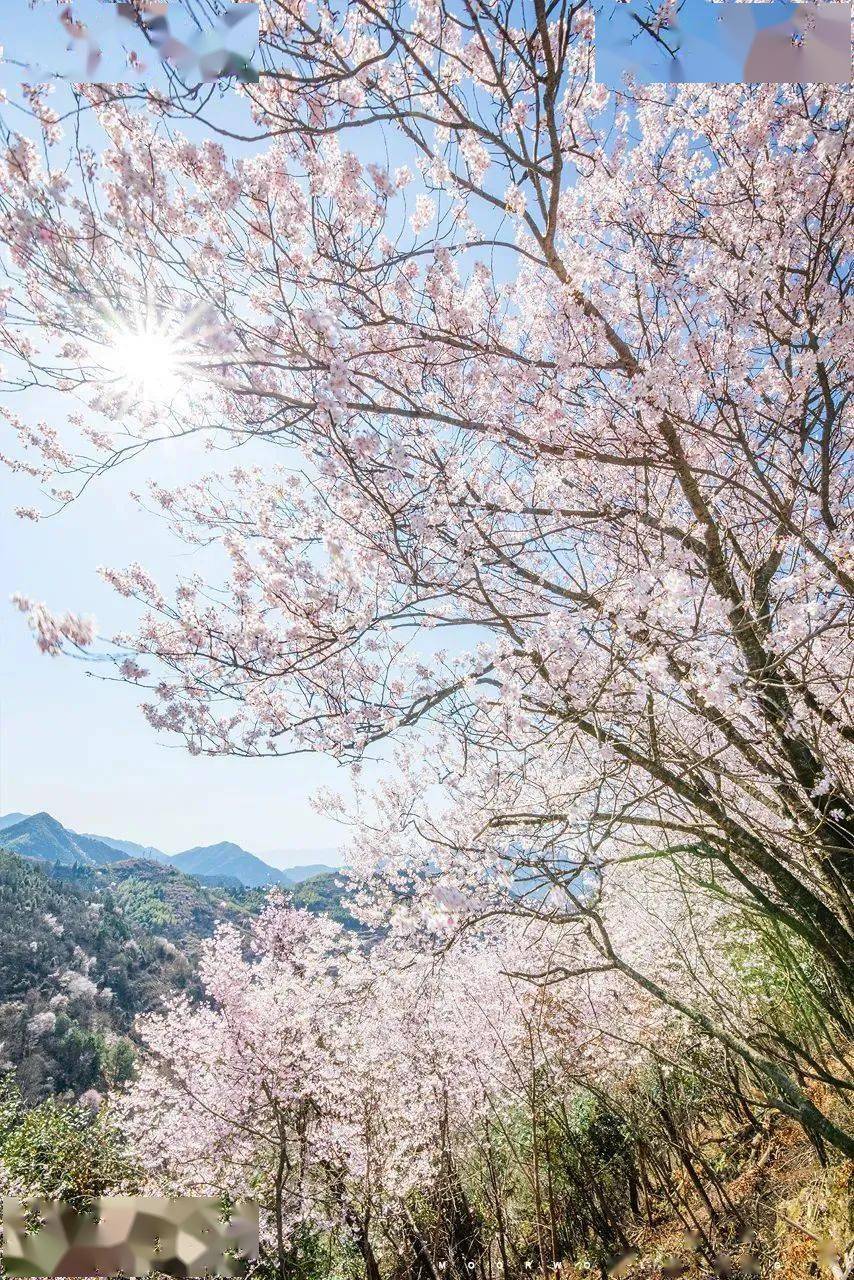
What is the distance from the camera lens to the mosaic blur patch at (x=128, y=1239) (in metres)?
0.66

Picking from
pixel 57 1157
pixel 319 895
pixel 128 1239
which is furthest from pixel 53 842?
pixel 128 1239

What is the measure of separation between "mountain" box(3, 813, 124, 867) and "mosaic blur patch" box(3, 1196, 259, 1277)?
184334mm

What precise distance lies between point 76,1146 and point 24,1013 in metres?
37.7

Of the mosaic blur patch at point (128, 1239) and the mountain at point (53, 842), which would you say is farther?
the mountain at point (53, 842)

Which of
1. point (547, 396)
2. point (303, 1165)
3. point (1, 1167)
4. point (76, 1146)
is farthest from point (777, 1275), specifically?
point (76, 1146)

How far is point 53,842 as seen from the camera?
17225cm

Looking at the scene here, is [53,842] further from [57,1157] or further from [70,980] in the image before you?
[57,1157]

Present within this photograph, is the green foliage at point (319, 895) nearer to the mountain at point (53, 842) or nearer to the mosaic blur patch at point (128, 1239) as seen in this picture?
the mosaic blur patch at point (128, 1239)

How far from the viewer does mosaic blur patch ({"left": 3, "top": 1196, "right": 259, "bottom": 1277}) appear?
0.66 metres

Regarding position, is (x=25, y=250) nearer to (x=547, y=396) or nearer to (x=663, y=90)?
(x=547, y=396)

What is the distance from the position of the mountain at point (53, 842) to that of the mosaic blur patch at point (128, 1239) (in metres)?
184

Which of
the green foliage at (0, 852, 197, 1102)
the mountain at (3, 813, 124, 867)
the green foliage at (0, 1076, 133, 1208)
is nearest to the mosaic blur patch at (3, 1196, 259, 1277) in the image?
the green foliage at (0, 1076, 133, 1208)

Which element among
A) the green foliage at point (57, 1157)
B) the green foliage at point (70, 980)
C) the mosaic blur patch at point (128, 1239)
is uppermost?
the mosaic blur patch at point (128, 1239)

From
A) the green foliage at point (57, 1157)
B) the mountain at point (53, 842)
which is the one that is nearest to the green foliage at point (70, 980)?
the green foliage at point (57, 1157)
